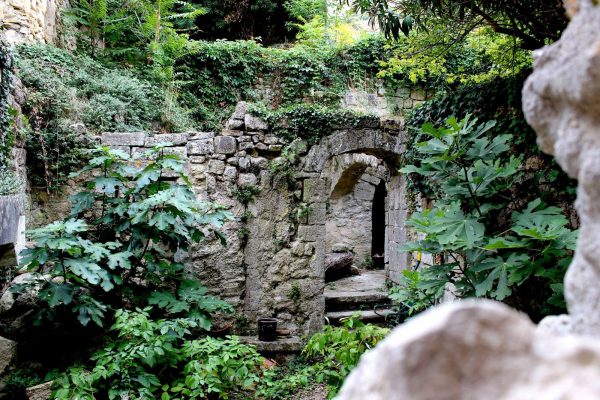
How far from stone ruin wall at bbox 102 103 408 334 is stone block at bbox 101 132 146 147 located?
12 mm

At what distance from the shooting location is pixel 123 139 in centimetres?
507

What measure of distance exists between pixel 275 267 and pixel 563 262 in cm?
364

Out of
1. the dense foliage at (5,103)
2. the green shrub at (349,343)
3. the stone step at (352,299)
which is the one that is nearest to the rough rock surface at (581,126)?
the green shrub at (349,343)

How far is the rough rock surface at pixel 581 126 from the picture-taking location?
709mm

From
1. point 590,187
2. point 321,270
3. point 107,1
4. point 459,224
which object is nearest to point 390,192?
point 321,270

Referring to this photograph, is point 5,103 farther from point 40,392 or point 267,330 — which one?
point 267,330

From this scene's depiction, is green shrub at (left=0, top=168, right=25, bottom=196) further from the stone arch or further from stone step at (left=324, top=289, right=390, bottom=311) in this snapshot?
stone step at (left=324, top=289, right=390, bottom=311)

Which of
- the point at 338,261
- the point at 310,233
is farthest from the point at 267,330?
the point at 338,261

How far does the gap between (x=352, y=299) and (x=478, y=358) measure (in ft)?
21.2

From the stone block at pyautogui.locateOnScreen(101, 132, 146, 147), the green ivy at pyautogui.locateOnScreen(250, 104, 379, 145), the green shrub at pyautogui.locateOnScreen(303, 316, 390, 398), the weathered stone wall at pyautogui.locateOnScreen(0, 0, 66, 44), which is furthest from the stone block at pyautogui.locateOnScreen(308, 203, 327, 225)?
the weathered stone wall at pyautogui.locateOnScreen(0, 0, 66, 44)

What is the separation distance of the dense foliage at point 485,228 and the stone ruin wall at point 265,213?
8.08ft

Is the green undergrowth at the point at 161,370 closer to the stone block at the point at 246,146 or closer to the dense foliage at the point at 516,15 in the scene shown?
the stone block at the point at 246,146

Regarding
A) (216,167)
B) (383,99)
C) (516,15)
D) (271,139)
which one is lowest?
(216,167)

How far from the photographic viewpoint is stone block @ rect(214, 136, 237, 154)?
5242 mm
